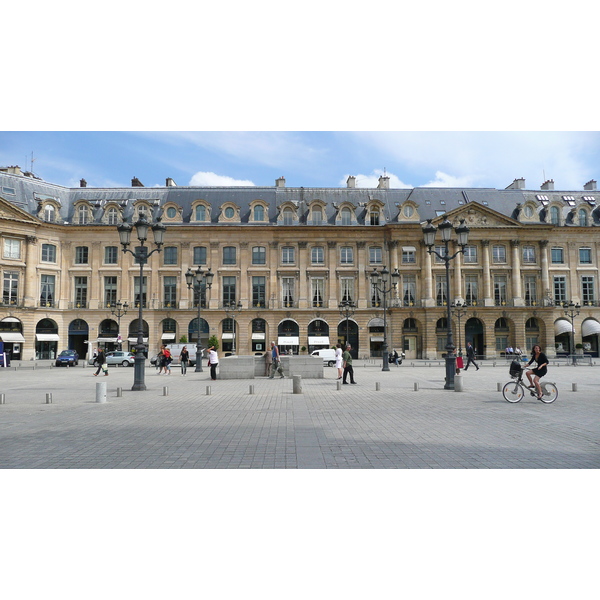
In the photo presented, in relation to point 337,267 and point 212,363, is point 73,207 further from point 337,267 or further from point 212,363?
point 212,363

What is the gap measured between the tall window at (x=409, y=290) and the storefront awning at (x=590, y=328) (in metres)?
17.6

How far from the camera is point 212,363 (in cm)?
2477

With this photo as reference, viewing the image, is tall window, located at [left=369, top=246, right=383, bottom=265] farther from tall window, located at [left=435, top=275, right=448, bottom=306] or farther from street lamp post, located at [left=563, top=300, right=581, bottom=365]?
street lamp post, located at [left=563, top=300, right=581, bottom=365]

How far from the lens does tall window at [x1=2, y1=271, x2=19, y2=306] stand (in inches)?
1940

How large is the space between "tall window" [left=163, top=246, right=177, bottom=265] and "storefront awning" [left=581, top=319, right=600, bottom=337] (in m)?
43.0

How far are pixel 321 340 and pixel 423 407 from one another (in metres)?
38.6

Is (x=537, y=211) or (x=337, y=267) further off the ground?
(x=537, y=211)

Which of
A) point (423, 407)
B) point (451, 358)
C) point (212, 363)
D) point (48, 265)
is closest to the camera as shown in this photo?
point (423, 407)

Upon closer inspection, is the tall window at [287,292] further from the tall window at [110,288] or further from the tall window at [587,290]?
the tall window at [587,290]

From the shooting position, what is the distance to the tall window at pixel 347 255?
54625mm

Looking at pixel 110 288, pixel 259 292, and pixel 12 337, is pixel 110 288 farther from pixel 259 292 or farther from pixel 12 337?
pixel 259 292

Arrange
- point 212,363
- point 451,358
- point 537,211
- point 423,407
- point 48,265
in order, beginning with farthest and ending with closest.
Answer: point 537,211
point 48,265
point 212,363
point 451,358
point 423,407

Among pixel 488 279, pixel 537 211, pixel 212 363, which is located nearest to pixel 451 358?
pixel 212 363

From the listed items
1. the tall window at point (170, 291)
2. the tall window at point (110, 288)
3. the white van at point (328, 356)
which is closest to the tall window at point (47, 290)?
the tall window at point (110, 288)
